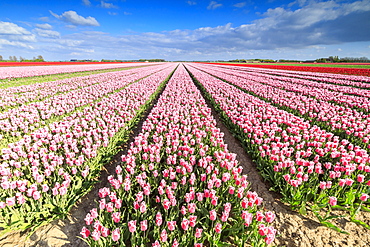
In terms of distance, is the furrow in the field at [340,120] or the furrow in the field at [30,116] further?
the furrow in the field at [30,116]

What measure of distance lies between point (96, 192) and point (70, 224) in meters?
0.93

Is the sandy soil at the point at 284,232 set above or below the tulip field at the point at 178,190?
below

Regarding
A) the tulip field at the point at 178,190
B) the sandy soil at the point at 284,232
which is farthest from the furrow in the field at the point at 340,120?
the sandy soil at the point at 284,232

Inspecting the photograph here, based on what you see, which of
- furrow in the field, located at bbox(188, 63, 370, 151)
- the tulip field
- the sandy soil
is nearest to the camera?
the tulip field

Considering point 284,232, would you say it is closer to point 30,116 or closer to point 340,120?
point 340,120

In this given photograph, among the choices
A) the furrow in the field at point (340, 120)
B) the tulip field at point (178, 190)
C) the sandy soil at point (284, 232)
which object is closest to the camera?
the tulip field at point (178, 190)

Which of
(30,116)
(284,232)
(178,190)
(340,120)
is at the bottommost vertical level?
(284,232)

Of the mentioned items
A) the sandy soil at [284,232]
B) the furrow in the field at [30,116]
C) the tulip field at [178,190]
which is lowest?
the sandy soil at [284,232]

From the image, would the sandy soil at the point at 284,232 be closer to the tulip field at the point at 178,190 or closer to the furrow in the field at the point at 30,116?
the tulip field at the point at 178,190

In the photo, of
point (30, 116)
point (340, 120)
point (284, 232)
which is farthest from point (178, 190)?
point (340, 120)

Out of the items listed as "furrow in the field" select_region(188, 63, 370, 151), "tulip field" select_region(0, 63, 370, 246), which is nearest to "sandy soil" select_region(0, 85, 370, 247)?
"tulip field" select_region(0, 63, 370, 246)

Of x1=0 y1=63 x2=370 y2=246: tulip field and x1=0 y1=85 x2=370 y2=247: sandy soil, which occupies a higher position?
x1=0 y1=63 x2=370 y2=246: tulip field

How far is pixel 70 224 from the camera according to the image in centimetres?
339

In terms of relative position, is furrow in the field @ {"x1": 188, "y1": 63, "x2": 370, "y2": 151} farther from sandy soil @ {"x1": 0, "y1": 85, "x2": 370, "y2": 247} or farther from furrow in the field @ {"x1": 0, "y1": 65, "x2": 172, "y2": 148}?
furrow in the field @ {"x1": 0, "y1": 65, "x2": 172, "y2": 148}
